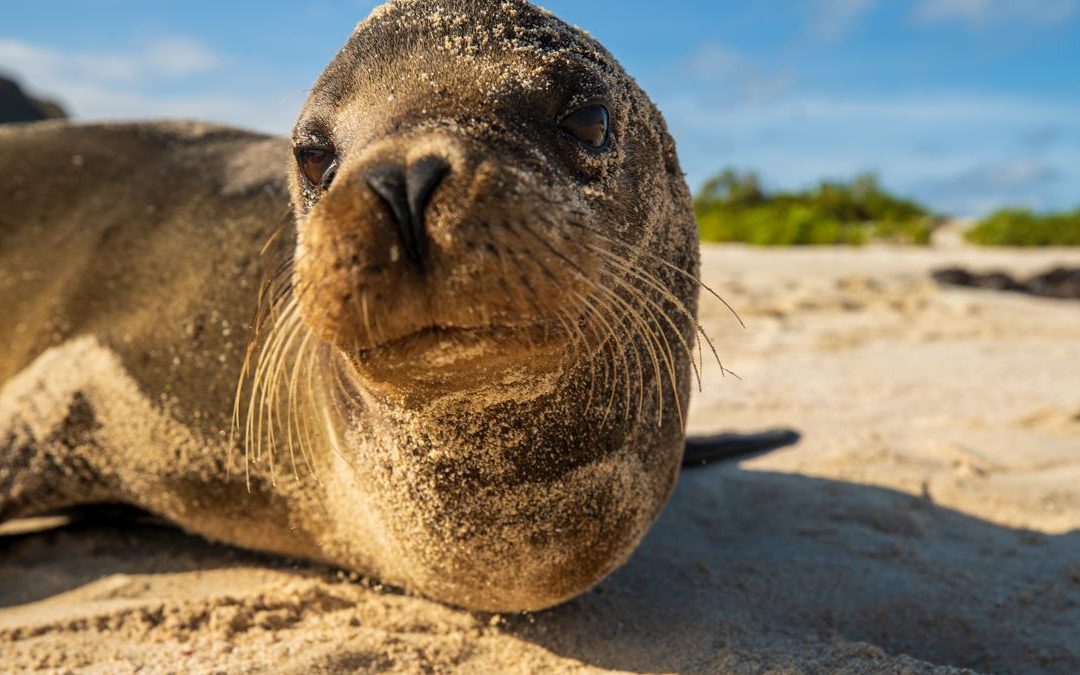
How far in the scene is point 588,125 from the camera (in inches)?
83.4

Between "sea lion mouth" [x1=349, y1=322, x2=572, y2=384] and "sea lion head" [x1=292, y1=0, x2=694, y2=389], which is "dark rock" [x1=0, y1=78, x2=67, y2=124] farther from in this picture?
"sea lion mouth" [x1=349, y1=322, x2=572, y2=384]

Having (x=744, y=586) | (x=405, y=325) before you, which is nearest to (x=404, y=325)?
(x=405, y=325)

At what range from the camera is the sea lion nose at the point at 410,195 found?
164 centimetres

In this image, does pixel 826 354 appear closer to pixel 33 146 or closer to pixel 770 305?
pixel 770 305

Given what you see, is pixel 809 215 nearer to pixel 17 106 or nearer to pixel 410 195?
pixel 17 106

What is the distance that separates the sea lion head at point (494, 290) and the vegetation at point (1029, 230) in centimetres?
1802

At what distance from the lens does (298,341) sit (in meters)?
2.90

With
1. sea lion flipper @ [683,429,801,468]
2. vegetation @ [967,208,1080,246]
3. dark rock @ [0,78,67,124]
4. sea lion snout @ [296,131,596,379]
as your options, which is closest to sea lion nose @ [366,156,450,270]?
sea lion snout @ [296,131,596,379]

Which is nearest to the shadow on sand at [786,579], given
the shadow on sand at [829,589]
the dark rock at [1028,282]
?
the shadow on sand at [829,589]

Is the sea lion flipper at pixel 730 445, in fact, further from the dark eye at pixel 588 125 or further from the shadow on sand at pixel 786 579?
the dark eye at pixel 588 125

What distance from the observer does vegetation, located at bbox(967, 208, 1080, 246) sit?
59.8 ft

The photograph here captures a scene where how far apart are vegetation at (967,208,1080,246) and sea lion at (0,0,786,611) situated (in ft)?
58.2

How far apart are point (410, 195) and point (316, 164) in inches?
27.6

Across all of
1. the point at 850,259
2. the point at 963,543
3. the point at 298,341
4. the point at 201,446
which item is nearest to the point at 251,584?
the point at 201,446
